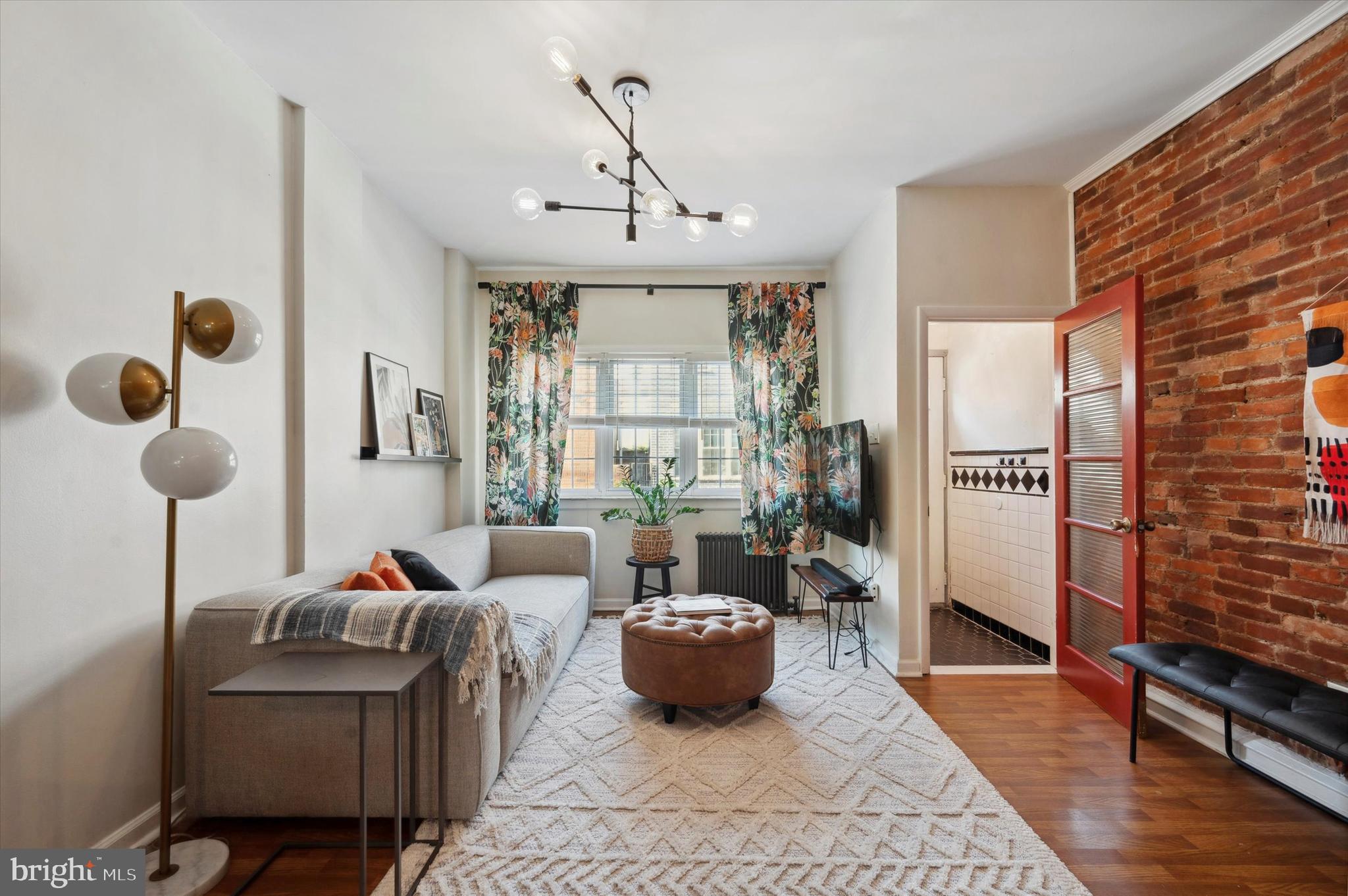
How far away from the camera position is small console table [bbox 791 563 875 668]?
3.34 meters

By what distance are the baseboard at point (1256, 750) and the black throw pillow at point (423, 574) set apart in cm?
296

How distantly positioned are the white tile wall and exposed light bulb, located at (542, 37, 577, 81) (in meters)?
3.18

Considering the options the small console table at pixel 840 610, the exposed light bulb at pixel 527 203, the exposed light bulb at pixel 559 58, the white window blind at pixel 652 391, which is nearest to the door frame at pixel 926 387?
Result: the small console table at pixel 840 610

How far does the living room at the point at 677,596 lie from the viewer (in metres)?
1.68

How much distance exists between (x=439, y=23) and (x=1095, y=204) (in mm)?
3204

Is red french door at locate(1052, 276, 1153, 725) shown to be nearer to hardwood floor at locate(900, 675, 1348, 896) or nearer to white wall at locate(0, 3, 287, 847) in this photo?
hardwood floor at locate(900, 675, 1348, 896)

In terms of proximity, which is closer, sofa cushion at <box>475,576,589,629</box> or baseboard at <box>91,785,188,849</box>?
baseboard at <box>91,785,188,849</box>

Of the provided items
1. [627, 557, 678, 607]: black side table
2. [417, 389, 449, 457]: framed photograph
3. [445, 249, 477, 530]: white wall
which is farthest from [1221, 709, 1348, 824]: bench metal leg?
[445, 249, 477, 530]: white wall

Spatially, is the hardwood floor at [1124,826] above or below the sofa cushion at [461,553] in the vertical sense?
below

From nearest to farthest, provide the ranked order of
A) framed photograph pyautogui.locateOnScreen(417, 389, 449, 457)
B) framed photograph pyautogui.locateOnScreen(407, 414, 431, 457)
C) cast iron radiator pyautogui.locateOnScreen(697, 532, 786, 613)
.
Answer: framed photograph pyautogui.locateOnScreen(407, 414, 431, 457), framed photograph pyautogui.locateOnScreen(417, 389, 449, 457), cast iron radiator pyautogui.locateOnScreen(697, 532, 786, 613)

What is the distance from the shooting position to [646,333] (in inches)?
190

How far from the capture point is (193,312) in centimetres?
166

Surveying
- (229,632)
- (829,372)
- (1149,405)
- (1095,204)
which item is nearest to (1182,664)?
(1149,405)

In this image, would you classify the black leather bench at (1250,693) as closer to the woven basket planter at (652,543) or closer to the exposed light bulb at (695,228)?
the exposed light bulb at (695,228)
